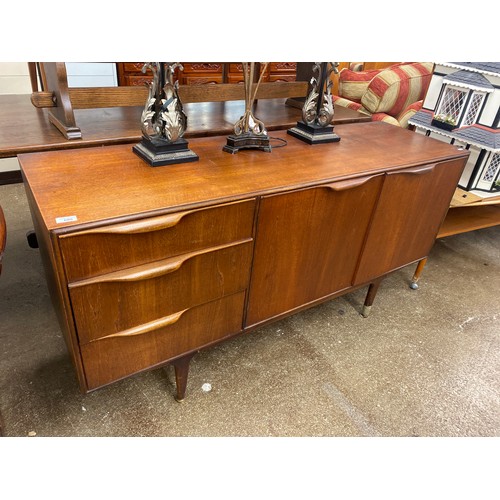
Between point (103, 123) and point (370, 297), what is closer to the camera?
point (103, 123)

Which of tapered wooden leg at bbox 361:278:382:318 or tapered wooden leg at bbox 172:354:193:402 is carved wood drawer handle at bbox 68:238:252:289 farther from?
tapered wooden leg at bbox 361:278:382:318

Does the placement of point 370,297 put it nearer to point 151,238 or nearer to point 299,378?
point 299,378

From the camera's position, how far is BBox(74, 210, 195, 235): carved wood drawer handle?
816 mm

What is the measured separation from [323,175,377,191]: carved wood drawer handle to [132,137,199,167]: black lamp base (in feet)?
1.32

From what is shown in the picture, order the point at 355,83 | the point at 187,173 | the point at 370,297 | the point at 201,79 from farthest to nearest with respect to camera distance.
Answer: the point at 201,79
the point at 355,83
the point at 370,297
the point at 187,173

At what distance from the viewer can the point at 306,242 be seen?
1198mm

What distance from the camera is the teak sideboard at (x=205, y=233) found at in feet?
2.84

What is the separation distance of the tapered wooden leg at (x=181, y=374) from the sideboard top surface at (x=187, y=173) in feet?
1.66

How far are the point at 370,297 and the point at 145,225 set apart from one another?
1.12m

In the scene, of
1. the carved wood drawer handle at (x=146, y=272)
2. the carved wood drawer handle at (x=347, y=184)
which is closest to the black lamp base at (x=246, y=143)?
the carved wood drawer handle at (x=347, y=184)

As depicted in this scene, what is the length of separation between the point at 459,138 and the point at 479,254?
80 cm

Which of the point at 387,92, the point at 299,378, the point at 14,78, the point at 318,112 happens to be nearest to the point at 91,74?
the point at 14,78

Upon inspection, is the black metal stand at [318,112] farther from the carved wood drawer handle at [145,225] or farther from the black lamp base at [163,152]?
the carved wood drawer handle at [145,225]
